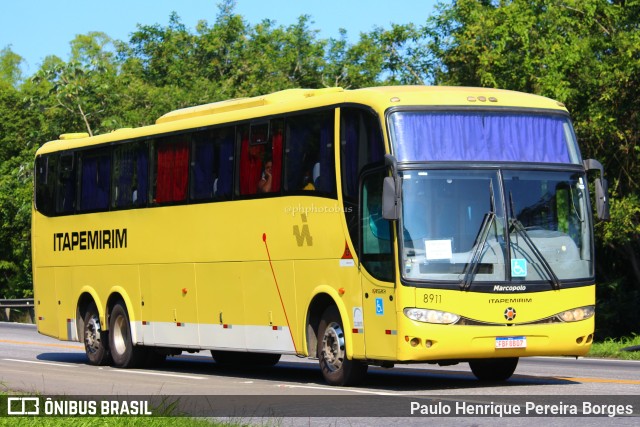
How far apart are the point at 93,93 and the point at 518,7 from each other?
90.8 feet

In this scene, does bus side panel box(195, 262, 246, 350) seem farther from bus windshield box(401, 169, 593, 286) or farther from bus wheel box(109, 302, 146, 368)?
Result: bus windshield box(401, 169, 593, 286)

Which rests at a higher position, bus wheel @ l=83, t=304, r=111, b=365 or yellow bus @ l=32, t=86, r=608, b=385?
yellow bus @ l=32, t=86, r=608, b=385

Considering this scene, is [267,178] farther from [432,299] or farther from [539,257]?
[539,257]

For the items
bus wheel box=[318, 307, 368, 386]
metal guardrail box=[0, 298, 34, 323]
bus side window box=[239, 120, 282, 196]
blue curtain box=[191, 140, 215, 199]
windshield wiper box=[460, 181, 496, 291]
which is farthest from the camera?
metal guardrail box=[0, 298, 34, 323]

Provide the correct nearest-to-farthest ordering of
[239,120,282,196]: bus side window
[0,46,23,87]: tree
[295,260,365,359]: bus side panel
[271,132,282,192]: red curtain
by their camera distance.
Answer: [295,260,365,359]: bus side panel, [271,132,282,192]: red curtain, [239,120,282,196]: bus side window, [0,46,23,87]: tree

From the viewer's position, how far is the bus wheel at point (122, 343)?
2238 centimetres

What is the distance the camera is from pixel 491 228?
15688 millimetres

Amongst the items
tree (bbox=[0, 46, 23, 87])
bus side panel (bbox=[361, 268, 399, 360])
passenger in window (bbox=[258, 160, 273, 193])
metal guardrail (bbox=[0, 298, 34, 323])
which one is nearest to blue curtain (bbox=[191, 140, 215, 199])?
passenger in window (bbox=[258, 160, 273, 193])

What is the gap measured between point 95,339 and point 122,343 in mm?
841

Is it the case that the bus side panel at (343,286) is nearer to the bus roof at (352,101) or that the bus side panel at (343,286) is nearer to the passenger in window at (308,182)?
the passenger in window at (308,182)

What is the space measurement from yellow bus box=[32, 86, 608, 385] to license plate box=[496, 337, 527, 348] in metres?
0.02

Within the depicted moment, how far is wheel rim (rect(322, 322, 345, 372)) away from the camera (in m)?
16.6

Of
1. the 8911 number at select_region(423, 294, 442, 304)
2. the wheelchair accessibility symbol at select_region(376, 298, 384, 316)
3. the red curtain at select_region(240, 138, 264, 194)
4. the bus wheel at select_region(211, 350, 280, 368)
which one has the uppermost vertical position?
the red curtain at select_region(240, 138, 264, 194)

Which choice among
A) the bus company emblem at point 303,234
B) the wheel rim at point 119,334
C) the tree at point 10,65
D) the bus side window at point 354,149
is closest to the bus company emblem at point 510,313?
the bus side window at point 354,149
